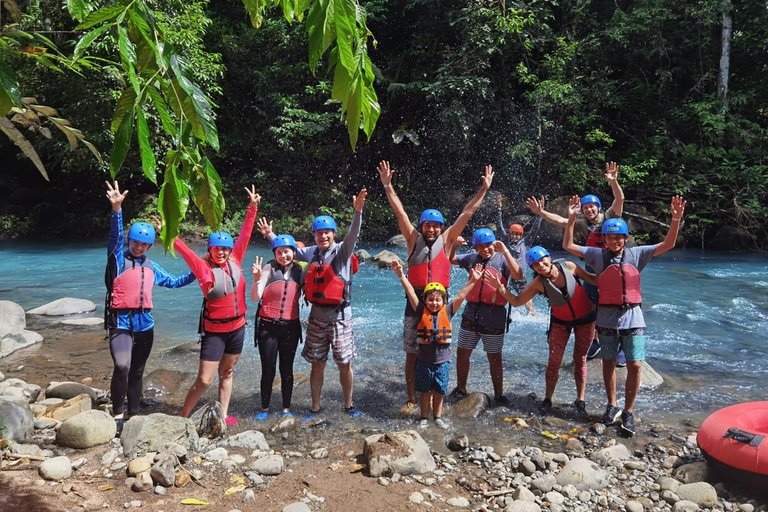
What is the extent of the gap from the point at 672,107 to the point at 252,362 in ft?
61.5

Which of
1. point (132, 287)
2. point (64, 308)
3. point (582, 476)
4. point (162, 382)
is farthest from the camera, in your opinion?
point (64, 308)

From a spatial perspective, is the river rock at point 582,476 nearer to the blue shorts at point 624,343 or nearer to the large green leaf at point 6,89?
the blue shorts at point 624,343

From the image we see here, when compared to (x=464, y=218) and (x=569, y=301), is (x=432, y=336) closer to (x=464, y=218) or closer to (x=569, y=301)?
(x=464, y=218)

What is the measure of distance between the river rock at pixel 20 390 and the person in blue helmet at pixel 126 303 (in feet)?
4.37

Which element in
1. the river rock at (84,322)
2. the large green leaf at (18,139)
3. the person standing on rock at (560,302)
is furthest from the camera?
the river rock at (84,322)

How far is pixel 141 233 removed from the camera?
5.10 m

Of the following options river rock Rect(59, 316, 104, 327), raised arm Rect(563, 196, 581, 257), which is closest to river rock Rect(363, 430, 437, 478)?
raised arm Rect(563, 196, 581, 257)

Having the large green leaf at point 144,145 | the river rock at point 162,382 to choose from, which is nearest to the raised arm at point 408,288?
the river rock at point 162,382

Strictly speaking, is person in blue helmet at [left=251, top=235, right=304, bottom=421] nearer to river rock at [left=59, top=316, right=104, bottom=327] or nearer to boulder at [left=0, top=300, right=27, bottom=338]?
boulder at [left=0, top=300, right=27, bottom=338]

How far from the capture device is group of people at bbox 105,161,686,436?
5.07m

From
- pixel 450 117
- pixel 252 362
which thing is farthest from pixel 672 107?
pixel 252 362

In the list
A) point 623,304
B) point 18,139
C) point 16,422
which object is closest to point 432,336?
point 623,304

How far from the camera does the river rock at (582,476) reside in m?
4.36

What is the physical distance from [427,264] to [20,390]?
4429 millimetres
